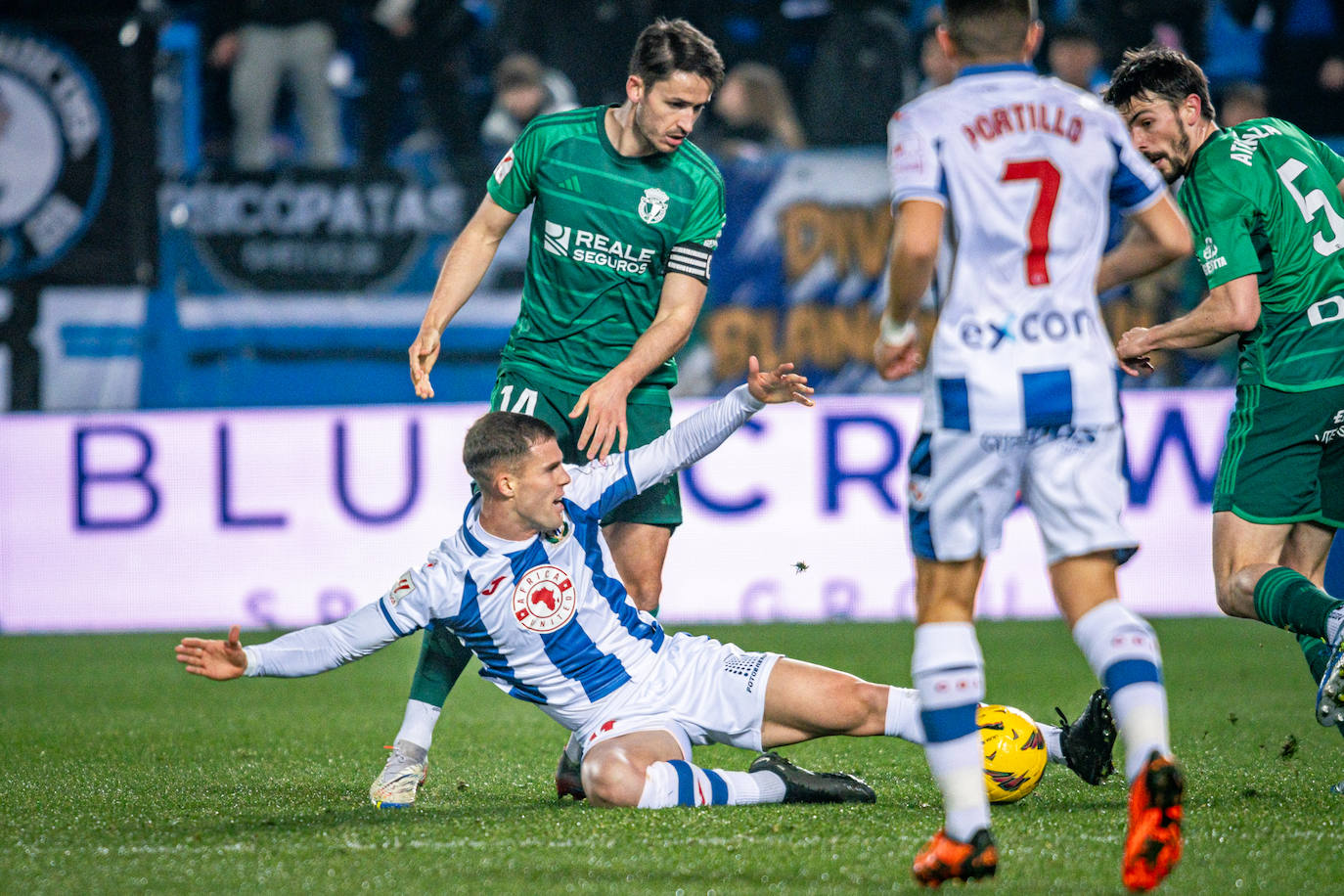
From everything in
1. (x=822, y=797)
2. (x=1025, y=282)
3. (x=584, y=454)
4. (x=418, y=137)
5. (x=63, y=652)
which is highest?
(x=418, y=137)

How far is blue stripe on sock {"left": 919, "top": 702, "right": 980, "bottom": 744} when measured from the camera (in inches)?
122

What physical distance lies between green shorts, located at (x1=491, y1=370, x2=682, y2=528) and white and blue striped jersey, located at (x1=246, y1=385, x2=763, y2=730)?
0.51 m

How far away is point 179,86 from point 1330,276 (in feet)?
27.5

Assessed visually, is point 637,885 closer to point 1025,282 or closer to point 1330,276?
point 1025,282

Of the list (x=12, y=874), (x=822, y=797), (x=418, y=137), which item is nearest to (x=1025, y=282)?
(x=822, y=797)

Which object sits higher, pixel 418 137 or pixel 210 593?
pixel 418 137

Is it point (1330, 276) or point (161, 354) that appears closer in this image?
point (1330, 276)

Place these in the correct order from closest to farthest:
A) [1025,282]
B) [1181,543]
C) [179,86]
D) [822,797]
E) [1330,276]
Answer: [1025,282] → [822,797] → [1330,276] → [1181,543] → [179,86]

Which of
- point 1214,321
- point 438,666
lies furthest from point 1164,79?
point 438,666

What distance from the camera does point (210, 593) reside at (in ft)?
31.3

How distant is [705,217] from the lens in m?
4.91

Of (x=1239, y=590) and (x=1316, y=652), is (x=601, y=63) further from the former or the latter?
(x=1316, y=652)

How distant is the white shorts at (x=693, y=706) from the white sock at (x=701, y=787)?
0.11m

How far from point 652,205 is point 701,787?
1835 millimetres
